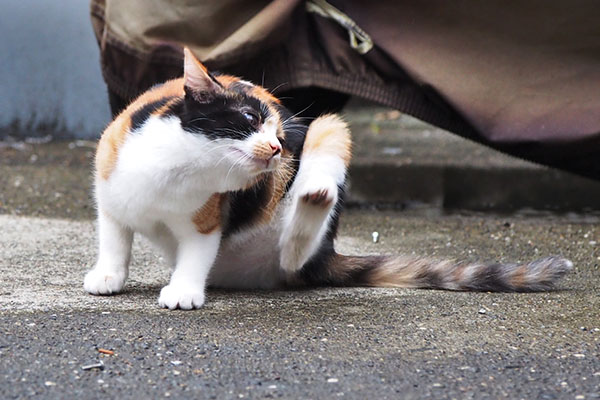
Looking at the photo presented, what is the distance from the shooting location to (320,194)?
2.61 metres

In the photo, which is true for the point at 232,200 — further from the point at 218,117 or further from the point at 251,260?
the point at 218,117

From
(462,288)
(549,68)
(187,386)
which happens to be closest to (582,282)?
(462,288)

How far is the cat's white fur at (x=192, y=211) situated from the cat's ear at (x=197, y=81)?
104 mm

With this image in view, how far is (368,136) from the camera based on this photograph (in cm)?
759

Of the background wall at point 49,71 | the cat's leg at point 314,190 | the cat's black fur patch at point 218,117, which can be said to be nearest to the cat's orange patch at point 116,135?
the cat's black fur patch at point 218,117

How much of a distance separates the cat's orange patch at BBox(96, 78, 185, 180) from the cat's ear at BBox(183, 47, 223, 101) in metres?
0.16

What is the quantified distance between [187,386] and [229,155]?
2.36 ft

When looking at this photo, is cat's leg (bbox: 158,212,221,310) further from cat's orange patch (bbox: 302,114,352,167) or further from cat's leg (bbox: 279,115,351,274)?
cat's orange patch (bbox: 302,114,352,167)

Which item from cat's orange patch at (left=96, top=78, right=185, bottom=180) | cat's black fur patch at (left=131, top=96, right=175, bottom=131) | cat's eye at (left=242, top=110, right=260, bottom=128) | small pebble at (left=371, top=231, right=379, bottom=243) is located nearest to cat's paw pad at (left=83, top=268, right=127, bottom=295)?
cat's orange patch at (left=96, top=78, right=185, bottom=180)

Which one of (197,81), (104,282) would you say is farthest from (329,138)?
(104,282)

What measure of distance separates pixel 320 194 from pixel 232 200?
0.36 meters

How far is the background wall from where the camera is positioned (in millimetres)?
6402

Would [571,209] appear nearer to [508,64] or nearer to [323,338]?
[508,64]

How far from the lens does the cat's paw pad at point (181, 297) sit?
2.68 m
